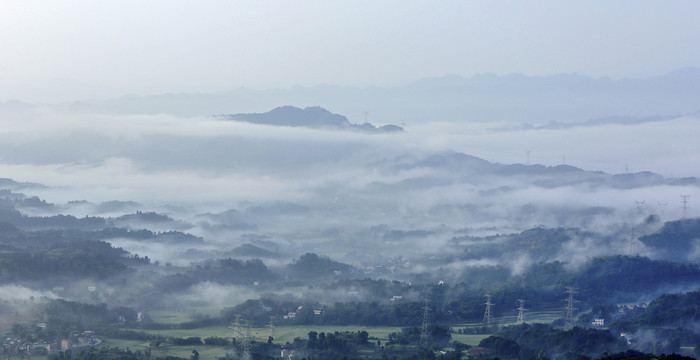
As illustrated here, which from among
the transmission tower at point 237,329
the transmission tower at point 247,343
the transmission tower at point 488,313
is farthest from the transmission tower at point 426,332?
the transmission tower at point 237,329

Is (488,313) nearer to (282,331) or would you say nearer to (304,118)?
(282,331)

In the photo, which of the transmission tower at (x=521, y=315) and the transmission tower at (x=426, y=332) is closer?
the transmission tower at (x=426, y=332)

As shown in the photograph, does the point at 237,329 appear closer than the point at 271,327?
Yes

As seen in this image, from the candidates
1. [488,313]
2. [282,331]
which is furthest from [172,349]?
[488,313]

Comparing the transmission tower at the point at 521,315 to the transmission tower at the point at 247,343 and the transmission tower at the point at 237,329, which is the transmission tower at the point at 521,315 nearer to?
the transmission tower at the point at 247,343

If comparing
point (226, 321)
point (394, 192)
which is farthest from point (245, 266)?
point (394, 192)

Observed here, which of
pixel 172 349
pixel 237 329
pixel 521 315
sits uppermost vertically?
pixel 521 315

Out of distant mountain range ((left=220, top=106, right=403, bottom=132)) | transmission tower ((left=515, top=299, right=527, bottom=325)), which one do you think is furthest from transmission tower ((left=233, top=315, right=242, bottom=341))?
distant mountain range ((left=220, top=106, right=403, bottom=132))

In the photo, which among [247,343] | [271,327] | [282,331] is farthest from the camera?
[271,327]

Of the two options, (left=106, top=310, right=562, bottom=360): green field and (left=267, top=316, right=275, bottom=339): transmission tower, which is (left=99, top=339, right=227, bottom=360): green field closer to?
(left=106, top=310, right=562, bottom=360): green field

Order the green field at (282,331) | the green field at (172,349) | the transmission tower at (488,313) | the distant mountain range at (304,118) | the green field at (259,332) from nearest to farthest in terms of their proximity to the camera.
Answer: the green field at (172,349) < the green field at (259,332) < the green field at (282,331) < the transmission tower at (488,313) < the distant mountain range at (304,118)

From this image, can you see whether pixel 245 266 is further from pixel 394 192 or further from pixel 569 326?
pixel 394 192
